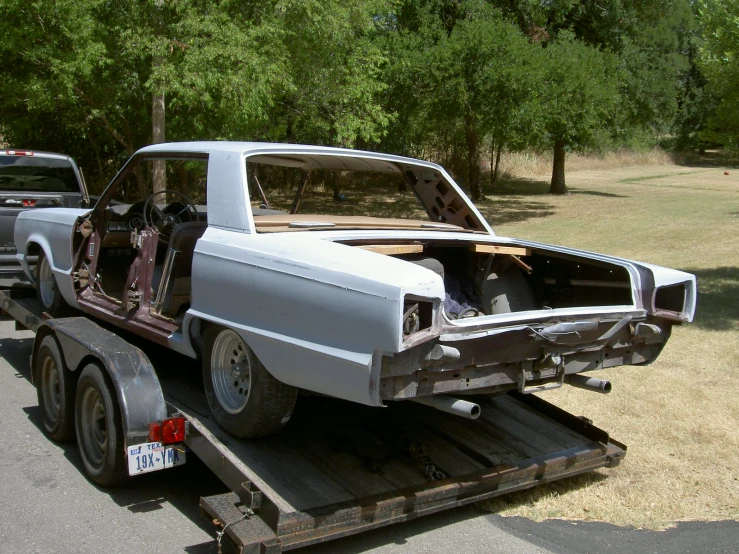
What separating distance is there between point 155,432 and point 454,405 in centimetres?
160

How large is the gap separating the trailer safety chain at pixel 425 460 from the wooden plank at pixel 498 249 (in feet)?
A: 4.00

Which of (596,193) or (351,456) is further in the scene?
(596,193)

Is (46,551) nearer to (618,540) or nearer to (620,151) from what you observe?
(618,540)

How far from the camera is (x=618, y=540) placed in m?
4.07

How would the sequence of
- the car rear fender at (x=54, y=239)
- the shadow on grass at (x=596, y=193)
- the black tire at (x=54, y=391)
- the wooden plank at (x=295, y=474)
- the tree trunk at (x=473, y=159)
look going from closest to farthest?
the wooden plank at (x=295, y=474) → the black tire at (x=54, y=391) → the car rear fender at (x=54, y=239) → the tree trunk at (x=473, y=159) → the shadow on grass at (x=596, y=193)

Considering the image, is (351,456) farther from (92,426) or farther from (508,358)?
(92,426)

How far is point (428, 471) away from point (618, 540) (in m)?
1.09

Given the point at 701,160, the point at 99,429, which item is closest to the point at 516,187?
the point at 701,160

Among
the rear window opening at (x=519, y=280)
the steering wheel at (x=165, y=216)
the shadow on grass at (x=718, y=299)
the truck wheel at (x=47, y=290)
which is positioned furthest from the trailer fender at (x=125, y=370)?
the shadow on grass at (x=718, y=299)

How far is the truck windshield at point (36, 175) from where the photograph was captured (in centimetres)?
992

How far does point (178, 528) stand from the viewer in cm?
405

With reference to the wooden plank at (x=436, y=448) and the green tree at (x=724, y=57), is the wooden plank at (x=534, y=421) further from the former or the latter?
the green tree at (x=724, y=57)

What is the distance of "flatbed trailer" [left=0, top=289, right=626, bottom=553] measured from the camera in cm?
350

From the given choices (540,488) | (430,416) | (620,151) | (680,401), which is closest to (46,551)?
(430,416)
